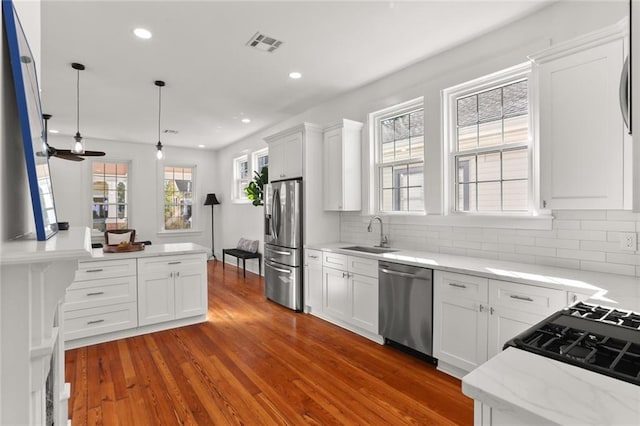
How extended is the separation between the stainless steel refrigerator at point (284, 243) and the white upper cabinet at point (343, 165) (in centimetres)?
45

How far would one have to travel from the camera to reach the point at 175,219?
8.29m

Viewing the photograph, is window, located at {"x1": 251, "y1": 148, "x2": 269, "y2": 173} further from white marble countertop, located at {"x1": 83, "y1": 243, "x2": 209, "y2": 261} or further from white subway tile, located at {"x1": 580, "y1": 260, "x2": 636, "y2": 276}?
white subway tile, located at {"x1": 580, "y1": 260, "x2": 636, "y2": 276}

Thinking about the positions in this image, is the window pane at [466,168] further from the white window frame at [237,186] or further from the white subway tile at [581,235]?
the white window frame at [237,186]

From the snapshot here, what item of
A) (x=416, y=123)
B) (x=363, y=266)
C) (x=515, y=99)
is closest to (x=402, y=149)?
(x=416, y=123)

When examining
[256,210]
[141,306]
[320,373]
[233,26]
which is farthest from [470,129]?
[256,210]

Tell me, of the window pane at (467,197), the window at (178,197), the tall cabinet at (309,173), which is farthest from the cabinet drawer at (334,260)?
the window at (178,197)

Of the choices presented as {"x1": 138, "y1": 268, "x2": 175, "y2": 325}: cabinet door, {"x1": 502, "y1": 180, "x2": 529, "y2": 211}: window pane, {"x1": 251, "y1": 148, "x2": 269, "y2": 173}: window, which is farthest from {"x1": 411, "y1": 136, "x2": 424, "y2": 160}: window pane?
{"x1": 251, "y1": 148, "x2": 269, "y2": 173}: window

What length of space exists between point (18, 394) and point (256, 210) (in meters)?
6.18

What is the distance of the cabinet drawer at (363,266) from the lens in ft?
11.1

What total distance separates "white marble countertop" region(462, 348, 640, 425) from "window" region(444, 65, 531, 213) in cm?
233

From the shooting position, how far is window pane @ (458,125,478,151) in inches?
129

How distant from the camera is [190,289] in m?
3.92

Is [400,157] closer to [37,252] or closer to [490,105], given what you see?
[490,105]

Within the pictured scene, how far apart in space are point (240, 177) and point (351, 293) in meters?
5.05
